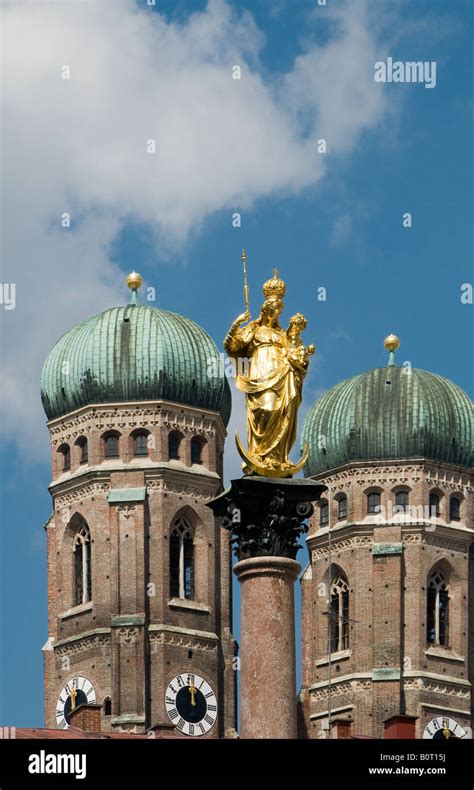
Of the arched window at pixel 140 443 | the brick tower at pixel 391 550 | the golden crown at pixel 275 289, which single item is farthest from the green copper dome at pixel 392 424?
the golden crown at pixel 275 289

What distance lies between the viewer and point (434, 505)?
115m

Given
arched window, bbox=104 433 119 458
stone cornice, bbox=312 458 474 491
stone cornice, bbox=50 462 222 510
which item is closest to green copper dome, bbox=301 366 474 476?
stone cornice, bbox=312 458 474 491

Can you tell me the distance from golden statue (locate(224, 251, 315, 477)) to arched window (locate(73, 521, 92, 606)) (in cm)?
5414

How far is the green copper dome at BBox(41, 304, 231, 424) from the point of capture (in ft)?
368

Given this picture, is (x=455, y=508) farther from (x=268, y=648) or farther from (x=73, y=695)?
(x=268, y=648)

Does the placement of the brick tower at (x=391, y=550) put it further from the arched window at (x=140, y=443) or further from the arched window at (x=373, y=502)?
the arched window at (x=140, y=443)

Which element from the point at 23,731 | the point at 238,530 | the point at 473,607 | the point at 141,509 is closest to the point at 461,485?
the point at 473,607

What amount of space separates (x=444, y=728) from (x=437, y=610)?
4.36 m

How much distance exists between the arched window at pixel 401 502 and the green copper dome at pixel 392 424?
1323 millimetres

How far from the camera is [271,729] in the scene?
178 feet

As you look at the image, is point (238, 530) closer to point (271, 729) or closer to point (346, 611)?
point (271, 729)
